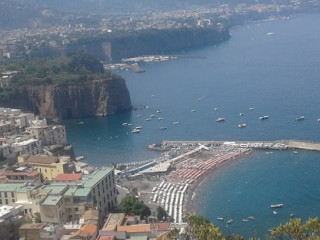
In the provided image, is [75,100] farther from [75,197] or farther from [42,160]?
[75,197]

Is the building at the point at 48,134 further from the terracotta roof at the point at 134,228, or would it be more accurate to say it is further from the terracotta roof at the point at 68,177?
the terracotta roof at the point at 134,228

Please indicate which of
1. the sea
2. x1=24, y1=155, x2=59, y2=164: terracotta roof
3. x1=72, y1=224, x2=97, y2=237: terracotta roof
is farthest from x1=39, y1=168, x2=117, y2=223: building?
the sea

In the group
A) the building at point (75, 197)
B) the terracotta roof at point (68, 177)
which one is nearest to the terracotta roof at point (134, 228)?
the building at point (75, 197)

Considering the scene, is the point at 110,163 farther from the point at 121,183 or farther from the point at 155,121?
the point at 155,121

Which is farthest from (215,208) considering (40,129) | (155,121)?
(155,121)

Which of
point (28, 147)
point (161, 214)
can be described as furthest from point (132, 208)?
point (28, 147)

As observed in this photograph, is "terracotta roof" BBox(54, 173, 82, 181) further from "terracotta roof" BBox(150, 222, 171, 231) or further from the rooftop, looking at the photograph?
"terracotta roof" BBox(150, 222, 171, 231)
